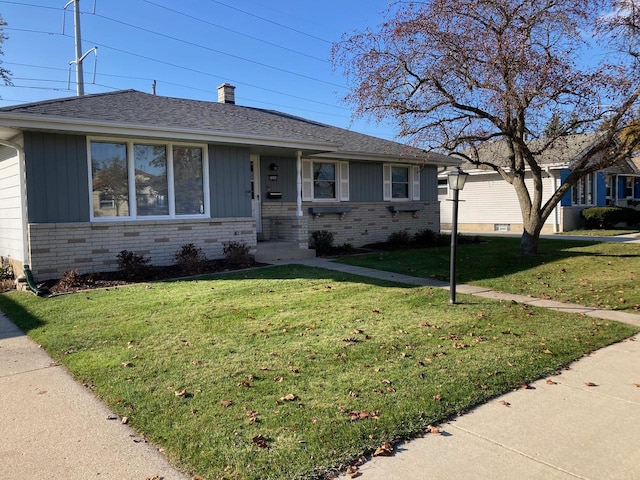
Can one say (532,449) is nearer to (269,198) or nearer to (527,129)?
(527,129)

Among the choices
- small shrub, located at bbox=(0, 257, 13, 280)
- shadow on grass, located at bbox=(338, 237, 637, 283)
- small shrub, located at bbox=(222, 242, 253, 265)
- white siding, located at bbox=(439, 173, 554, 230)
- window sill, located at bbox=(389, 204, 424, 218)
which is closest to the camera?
shadow on grass, located at bbox=(338, 237, 637, 283)

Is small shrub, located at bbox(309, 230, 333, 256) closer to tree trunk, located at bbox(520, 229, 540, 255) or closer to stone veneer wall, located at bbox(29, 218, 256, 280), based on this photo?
stone veneer wall, located at bbox(29, 218, 256, 280)

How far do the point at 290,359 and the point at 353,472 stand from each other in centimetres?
200

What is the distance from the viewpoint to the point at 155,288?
861 cm

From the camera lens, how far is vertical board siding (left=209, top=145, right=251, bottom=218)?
11562 mm

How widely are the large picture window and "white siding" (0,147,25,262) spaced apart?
5.42 ft

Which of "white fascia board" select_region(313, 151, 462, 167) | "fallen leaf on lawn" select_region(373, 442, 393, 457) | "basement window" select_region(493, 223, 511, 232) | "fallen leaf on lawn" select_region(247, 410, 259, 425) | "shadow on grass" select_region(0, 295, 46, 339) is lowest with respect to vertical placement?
"fallen leaf on lawn" select_region(373, 442, 393, 457)

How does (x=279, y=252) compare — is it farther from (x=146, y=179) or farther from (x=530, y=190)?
(x=530, y=190)

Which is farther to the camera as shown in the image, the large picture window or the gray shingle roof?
the large picture window

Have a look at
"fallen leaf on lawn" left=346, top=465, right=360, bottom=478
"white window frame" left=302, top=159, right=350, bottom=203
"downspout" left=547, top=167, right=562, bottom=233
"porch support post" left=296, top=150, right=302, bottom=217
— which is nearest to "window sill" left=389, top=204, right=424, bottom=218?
"white window frame" left=302, top=159, right=350, bottom=203

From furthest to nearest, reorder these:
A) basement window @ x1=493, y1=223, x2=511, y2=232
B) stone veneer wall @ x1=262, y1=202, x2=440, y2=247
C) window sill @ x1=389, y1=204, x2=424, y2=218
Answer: basement window @ x1=493, y1=223, x2=511, y2=232, window sill @ x1=389, y1=204, x2=424, y2=218, stone veneer wall @ x1=262, y1=202, x2=440, y2=247

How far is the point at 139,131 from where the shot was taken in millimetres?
9836

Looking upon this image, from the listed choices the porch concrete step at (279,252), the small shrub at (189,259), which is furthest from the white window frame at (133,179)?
the porch concrete step at (279,252)

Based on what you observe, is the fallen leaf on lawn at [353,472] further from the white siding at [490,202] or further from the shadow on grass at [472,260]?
the white siding at [490,202]
